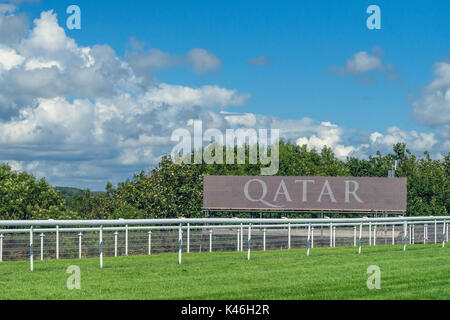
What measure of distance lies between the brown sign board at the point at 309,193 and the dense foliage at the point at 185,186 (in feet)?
26.3

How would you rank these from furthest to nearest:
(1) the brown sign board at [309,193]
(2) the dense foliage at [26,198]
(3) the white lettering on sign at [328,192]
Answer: (2) the dense foliage at [26,198] → (3) the white lettering on sign at [328,192] → (1) the brown sign board at [309,193]

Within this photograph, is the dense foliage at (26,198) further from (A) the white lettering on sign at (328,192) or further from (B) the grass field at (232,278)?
(B) the grass field at (232,278)

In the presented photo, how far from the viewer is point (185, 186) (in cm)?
6569

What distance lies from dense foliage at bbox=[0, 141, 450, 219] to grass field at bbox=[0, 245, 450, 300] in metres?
37.4

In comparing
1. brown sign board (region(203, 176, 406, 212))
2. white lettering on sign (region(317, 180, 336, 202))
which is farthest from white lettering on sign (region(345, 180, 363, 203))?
white lettering on sign (region(317, 180, 336, 202))

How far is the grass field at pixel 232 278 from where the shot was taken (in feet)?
32.8

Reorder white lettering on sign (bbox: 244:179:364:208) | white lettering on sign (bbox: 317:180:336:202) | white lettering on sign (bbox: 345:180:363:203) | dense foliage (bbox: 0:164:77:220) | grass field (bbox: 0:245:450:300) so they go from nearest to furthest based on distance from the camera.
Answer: grass field (bbox: 0:245:450:300) → white lettering on sign (bbox: 345:180:363:203) → white lettering on sign (bbox: 244:179:364:208) → white lettering on sign (bbox: 317:180:336:202) → dense foliage (bbox: 0:164:77:220)

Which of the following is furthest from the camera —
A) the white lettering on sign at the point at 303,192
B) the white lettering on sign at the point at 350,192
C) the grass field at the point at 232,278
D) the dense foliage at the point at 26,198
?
the dense foliage at the point at 26,198

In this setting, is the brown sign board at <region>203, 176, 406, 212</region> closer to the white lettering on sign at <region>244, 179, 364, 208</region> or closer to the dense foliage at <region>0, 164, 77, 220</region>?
the white lettering on sign at <region>244, 179, 364, 208</region>

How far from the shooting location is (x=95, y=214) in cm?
7925

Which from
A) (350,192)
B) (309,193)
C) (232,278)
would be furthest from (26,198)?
(232,278)

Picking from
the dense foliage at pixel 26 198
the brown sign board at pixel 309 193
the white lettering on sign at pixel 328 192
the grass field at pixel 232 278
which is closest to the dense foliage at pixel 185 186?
the dense foliage at pixel 26 198

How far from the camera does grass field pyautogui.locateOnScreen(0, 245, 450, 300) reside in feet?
32.8
